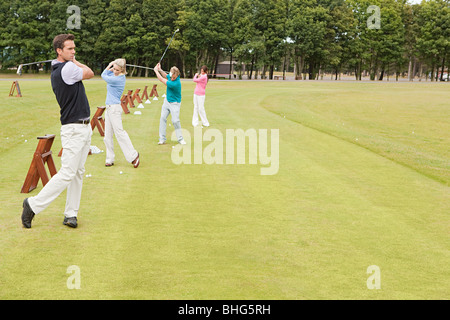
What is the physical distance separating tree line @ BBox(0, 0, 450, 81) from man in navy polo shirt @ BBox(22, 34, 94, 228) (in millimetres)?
89321

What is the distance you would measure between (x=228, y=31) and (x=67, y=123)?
4057 inches

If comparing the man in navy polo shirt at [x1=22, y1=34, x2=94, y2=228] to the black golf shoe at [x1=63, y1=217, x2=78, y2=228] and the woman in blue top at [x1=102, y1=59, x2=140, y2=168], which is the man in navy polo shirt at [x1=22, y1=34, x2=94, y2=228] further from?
the woman in blue top at [x1=102, y1=59, x2=140, y2=168]

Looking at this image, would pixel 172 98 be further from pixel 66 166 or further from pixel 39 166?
pixel 66 166

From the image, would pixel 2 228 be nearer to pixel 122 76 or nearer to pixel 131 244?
pixel 131 244

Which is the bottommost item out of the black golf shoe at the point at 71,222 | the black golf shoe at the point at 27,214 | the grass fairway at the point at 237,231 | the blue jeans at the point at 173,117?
the grass fairway at the point at 237,231

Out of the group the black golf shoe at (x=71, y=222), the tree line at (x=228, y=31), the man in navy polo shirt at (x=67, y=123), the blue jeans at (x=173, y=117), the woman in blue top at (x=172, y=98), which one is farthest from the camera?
the tree line at (x=228, y=31)

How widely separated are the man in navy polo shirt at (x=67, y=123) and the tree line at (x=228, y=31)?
89.3m

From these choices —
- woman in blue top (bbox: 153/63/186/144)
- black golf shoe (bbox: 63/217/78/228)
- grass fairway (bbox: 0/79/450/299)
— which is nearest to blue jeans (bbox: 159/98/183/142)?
woman in blue top (bbox: 153/63/186/144)

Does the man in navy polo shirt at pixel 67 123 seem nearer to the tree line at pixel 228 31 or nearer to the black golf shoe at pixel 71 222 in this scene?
the black golf shoe at pixel 71 222

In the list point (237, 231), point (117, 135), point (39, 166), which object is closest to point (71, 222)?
point (39, 166)

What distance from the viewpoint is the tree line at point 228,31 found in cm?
9581

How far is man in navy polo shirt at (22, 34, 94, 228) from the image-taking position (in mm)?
7473

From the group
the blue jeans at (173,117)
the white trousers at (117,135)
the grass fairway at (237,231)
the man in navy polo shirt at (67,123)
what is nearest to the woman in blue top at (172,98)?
the blue jeans at (173,117)

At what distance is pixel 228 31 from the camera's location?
107 metres
